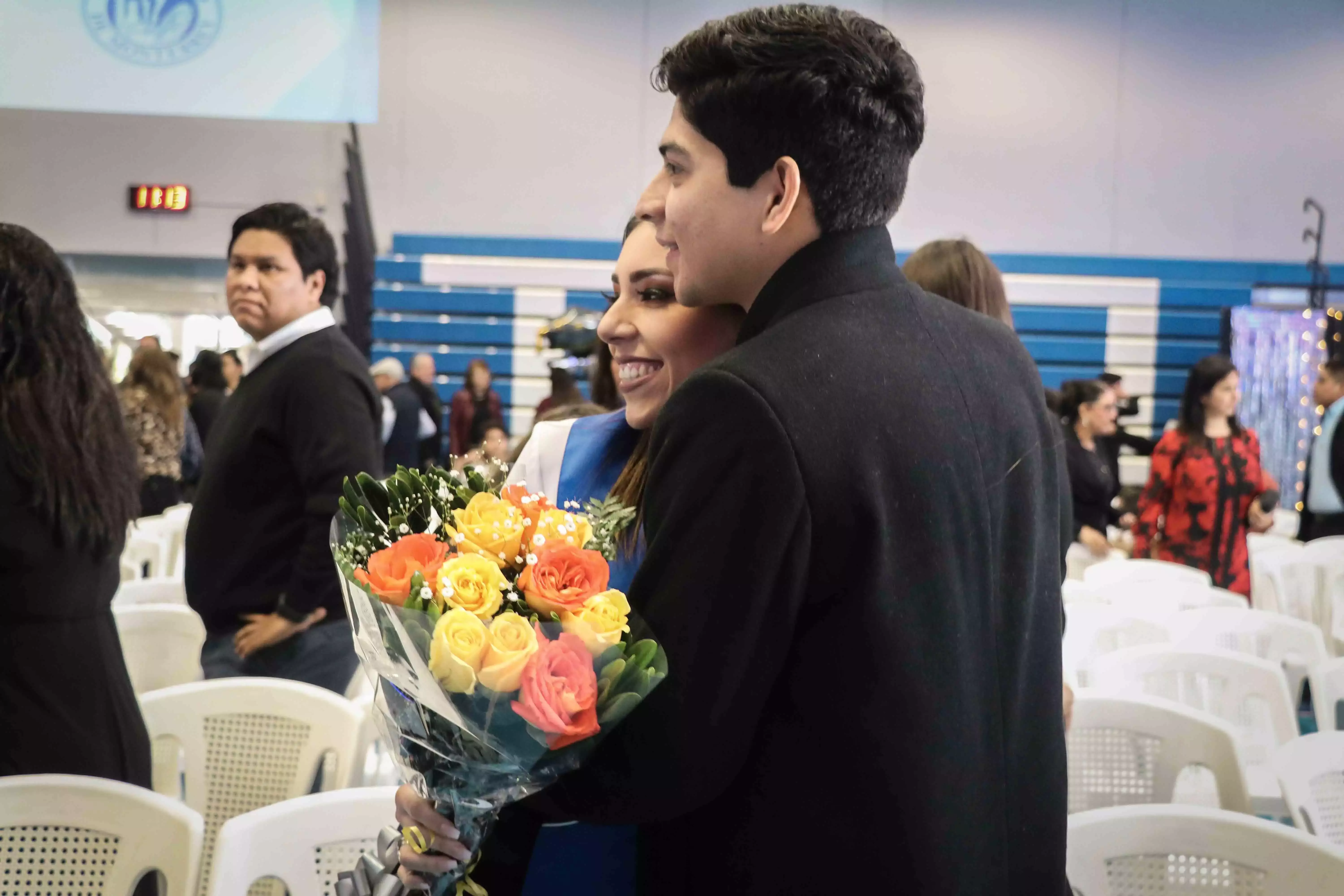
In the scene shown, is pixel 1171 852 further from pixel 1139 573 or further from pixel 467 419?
pixel 467 419

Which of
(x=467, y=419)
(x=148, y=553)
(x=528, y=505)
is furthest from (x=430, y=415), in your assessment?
(x=528, y=505)

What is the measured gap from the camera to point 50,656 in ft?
6.84

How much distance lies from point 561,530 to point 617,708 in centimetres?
17

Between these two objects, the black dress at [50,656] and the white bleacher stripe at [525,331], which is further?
the white bleacher stripe at [525,331]

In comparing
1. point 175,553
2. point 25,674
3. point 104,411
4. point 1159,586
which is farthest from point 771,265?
point 175,553

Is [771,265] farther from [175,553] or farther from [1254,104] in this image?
[1254,104]

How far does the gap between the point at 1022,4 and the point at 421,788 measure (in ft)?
39.6

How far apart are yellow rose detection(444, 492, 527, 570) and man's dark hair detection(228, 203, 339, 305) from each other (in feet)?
6.94

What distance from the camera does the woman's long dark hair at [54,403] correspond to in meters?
2.03

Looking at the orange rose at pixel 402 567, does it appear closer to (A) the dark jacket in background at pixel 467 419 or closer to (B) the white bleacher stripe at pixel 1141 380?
(A) the dark jacket in background at pixel 467 419

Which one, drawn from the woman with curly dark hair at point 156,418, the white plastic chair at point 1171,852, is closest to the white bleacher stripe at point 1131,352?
the woman with curly dark hair at point 156,418

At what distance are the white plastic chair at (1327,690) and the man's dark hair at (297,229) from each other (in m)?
2.83

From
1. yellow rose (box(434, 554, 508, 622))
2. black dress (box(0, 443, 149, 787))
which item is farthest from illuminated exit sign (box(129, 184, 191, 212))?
yellow rose (box(434, 554, 508, 622))

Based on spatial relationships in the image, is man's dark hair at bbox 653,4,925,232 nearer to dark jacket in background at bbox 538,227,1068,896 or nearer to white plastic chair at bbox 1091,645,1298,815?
dark jacket in background at bbox 538,227,1068,896
